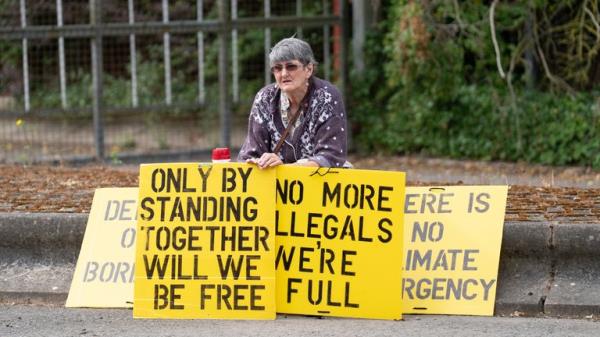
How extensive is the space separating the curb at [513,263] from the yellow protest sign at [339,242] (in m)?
0.64

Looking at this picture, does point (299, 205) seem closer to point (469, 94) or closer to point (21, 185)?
point (21, 185)

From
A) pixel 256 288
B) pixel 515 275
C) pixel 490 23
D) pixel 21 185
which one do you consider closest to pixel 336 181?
pixel 256 288

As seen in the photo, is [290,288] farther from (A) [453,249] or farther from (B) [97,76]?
(B) [97,76]

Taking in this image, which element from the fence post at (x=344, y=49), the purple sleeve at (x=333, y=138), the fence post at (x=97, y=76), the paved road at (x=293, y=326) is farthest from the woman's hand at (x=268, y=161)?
the fence post at (x=344, y=49)

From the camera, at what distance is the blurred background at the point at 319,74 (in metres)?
11.5

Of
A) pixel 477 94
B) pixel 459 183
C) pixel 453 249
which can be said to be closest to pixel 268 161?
pixel 453 249

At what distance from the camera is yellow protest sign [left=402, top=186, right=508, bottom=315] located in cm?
614

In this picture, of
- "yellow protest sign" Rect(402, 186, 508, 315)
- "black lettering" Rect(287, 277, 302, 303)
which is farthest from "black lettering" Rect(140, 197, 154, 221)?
"yellow protest sign" Rect(402, 186, 508, 315)

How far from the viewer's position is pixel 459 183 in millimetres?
8062

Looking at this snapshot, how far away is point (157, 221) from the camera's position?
616 cm

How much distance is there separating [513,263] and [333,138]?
113 centimetres

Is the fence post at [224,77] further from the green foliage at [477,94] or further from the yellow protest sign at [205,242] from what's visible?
the yellow protest sign at [205,242]

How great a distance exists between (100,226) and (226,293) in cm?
93

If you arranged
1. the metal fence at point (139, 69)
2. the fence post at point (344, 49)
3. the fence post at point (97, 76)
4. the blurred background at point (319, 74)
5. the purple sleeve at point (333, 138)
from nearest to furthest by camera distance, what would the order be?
the purple sleeve at point (333, 138) < the blurred background at point (319, 74) < the fence post at point (97, 76) < the metal fence at point (139, 69) < the fence post at point (344, 49)
